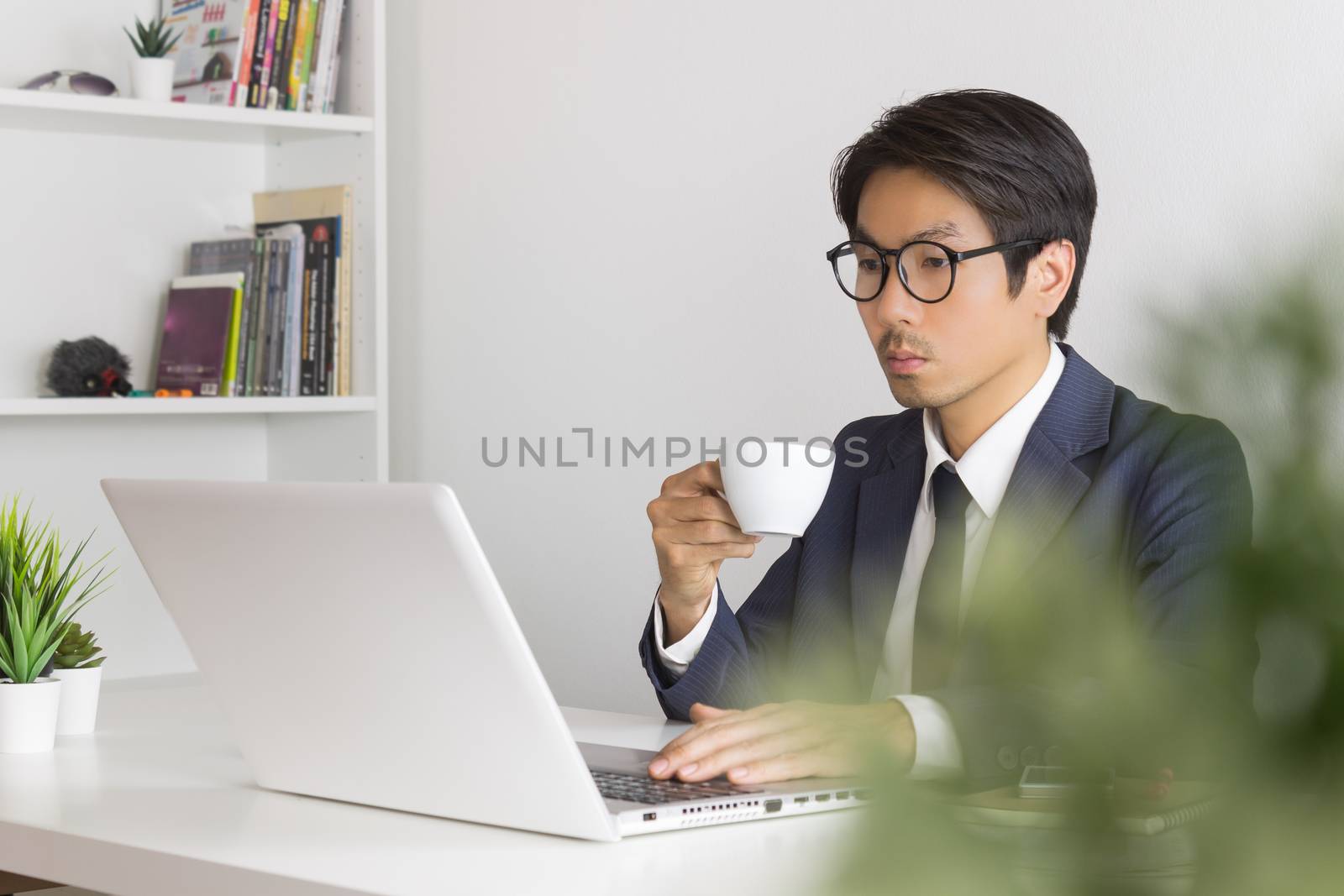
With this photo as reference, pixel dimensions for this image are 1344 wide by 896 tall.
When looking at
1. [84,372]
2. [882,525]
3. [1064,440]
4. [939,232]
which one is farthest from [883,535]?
[84,372]

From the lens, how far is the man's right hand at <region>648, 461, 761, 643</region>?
4.41 ft

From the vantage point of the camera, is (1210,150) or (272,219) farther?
(272,219)

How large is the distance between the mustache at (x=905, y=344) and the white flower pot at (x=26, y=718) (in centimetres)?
90

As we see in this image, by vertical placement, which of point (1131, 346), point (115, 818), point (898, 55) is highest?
point (898, 55)

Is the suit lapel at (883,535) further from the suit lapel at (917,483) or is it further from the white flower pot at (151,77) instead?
the white flower pot at (151,77)

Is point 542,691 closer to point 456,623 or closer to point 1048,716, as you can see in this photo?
point 456,623

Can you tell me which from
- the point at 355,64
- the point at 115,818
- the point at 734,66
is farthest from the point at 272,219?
the point at 115,818

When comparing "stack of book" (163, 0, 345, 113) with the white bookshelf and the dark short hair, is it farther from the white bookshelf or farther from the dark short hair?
the dark short hair

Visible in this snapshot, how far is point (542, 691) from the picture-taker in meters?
0.86

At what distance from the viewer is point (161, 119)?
8.71 feet

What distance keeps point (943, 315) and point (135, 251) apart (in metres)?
1.84

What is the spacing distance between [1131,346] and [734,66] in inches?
90.4

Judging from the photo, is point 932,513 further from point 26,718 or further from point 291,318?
point 291,318

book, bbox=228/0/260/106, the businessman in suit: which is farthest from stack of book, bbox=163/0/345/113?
the businessman in suit
